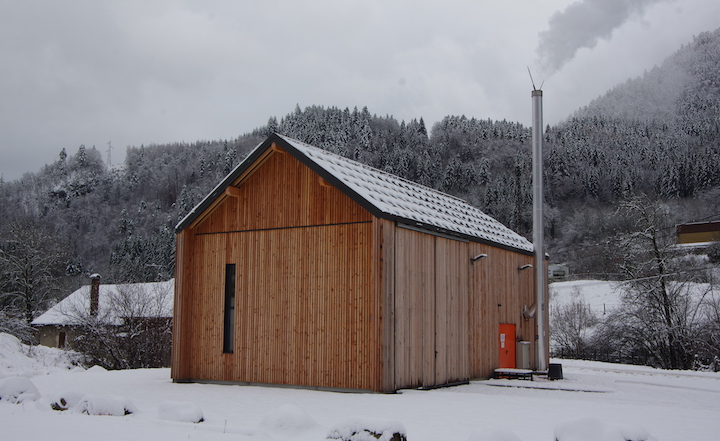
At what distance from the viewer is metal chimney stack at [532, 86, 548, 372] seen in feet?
71.0

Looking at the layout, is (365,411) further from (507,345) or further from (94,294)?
(94,294)

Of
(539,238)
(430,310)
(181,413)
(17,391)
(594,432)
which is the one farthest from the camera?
(539,238)

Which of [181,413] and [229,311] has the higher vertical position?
[229,311]

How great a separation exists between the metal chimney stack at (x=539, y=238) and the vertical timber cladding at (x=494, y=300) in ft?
1.34

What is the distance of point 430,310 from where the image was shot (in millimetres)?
15812

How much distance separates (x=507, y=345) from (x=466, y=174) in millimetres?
71638

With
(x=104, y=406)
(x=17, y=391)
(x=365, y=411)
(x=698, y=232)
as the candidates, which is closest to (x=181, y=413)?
(x=104, y=406)

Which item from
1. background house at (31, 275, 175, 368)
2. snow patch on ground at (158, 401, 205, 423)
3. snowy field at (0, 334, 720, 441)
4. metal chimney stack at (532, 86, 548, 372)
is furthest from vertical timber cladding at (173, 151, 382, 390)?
background house at (31, 275, 175, 368)

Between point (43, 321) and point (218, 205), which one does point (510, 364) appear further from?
point (43, 321)

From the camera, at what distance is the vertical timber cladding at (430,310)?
14695 mm

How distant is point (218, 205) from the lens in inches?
682

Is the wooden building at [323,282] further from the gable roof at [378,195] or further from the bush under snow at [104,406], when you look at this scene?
the bush under snow at [104,406]

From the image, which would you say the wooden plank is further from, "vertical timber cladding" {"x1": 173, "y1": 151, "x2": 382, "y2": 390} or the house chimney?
the house chimney

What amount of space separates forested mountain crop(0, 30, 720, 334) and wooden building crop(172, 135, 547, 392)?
1504 inches
